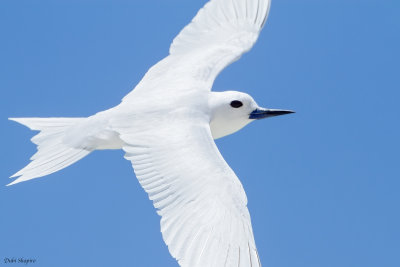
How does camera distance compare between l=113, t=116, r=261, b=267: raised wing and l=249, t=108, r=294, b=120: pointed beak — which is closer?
l=113, t=116, r=261, b=267: raised wing

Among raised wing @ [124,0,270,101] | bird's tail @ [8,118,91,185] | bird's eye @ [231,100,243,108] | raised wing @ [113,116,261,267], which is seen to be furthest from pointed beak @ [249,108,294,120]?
bird's tail @ [8,118,91,185]

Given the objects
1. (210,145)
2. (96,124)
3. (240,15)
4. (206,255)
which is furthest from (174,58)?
(206,255)

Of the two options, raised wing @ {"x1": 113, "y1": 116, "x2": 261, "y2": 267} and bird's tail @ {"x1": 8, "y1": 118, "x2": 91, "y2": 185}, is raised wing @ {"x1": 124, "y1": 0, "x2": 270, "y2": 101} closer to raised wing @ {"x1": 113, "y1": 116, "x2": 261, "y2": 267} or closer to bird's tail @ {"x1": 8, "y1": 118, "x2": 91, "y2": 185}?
bird's tail @ {"x1": 8, "y1": 118, "x2": 91, "y2": 185}

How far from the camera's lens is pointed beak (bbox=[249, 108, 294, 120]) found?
9562 mm

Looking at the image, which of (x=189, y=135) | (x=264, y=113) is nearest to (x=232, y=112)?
(x=264, y=113)

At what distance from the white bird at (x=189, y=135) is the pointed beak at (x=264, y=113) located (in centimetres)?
1

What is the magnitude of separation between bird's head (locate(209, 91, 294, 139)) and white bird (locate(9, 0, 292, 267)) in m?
0.01

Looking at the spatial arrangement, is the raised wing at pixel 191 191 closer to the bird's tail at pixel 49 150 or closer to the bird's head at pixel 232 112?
the bird's head at pixel 232 112

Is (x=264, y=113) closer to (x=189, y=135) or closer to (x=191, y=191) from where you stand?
(x=189, y=135)

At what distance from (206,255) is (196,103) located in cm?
262

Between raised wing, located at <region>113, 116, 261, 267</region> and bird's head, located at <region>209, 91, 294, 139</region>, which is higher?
bird's head, located at <region>209, 91, 294, 139</region>

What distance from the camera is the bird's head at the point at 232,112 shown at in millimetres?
9250

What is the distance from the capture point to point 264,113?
9.60 m

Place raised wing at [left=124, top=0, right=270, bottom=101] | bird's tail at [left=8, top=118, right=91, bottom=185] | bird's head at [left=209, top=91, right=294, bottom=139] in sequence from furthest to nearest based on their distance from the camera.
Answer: raised wing at [left=124, top=0, right=270, bottom=101]
bird's head at [left=209, top=91, right=294, bottom=139]
bird's tail at [left=8, top=118, right=91, bottom=185]
